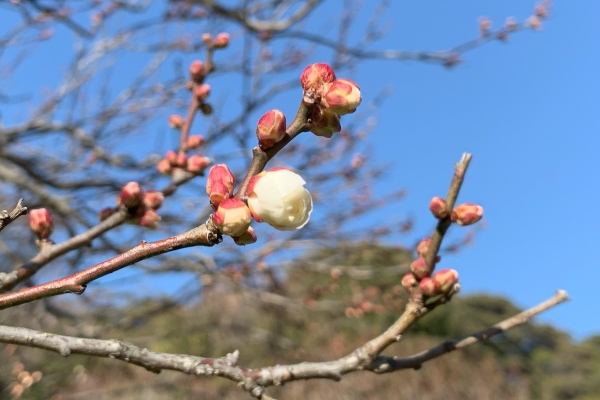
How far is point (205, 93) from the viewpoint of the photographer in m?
1.64

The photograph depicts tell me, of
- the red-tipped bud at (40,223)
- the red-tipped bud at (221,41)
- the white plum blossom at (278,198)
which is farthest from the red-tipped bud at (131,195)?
the red-tipped bud at (221,41)

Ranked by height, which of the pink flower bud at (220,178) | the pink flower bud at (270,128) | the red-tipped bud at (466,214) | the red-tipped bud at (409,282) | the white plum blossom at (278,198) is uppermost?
the red-tipped bud at (466,214)

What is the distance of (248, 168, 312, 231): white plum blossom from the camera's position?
2.19 feet

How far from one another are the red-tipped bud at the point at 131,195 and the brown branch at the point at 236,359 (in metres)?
0.41

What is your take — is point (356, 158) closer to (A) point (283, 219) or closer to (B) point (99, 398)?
(A) point (283, 219)

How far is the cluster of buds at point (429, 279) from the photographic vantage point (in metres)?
1.02

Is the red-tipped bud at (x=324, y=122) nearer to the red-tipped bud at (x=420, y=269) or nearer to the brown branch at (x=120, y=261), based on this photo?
the brown branch at (x=120, y=261)

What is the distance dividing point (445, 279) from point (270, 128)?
565mm

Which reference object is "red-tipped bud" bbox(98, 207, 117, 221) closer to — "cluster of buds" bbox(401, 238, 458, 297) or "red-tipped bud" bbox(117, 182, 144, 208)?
"red-tipped bud" bbox(117, 182, 144, 208)

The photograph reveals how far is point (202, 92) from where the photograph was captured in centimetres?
164

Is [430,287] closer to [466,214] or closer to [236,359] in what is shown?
[466,214]

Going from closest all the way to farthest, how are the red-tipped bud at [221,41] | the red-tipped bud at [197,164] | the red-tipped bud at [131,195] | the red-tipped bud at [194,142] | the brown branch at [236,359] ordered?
the brown branch at [236,359]
the red-tipped bud at [131,195]
the red-tipped bud at [197,164]
the red-tipped bud at [194,142]
the red-tipped bud at [221,41]

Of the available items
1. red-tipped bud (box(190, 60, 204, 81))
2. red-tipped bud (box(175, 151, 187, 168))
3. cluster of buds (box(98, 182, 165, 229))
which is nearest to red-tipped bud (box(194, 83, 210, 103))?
red-tipped bud (box(190, 60, 204, 81))

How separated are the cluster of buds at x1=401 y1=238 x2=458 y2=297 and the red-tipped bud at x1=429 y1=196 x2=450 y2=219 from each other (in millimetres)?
74
